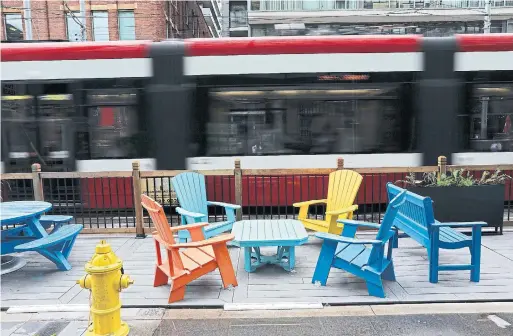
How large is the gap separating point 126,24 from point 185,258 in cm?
2076

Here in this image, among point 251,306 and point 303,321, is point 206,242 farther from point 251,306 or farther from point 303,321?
point 303,321

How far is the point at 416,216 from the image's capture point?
4.61 meters

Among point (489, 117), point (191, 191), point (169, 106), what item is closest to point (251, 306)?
point (191, 191)

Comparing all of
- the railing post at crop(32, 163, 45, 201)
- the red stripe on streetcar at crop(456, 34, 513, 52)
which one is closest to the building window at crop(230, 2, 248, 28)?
the red stripe on streetcar at crop(456, 34, 513, 52)

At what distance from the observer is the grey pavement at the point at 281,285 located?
3.91 m

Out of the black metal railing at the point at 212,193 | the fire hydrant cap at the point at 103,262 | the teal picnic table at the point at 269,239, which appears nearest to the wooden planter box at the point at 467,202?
the black metal railing at the point at 212,193

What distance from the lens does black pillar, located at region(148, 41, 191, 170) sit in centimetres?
683

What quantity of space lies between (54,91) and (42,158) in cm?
126

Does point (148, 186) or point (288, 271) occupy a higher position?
point (148, 186)

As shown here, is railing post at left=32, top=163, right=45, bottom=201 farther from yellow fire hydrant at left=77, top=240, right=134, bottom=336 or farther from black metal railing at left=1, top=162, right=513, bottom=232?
yellow fire hydrant at left=77, top=240, right=134, bottom=336

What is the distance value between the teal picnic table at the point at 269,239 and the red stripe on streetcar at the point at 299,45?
3.31 m

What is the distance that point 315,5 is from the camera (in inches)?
1358

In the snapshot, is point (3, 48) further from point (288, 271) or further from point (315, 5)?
point (315, 5)

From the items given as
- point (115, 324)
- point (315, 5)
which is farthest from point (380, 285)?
point (315, 5)
